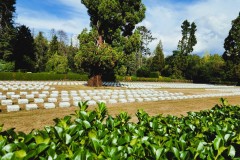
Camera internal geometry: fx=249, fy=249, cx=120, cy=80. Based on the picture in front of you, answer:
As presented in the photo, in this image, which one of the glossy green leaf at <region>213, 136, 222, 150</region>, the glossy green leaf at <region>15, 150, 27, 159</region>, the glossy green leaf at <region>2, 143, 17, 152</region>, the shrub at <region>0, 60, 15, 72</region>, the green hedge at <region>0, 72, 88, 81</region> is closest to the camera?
the glossy green leaf at <region>15, 150, 27, 159</region>

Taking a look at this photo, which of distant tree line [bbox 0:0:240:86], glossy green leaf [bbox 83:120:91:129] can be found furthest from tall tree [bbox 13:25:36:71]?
glossy green leaf [bbox 83:120:91:129]

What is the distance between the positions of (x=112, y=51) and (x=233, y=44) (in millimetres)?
41711

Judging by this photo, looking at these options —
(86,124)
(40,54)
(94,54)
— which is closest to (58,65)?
(40,54)

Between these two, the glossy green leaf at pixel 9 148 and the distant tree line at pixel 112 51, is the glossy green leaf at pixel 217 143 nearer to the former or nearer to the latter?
the glossy green leaf at pixel 9 148

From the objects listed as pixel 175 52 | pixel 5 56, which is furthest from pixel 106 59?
Result: pixel 175 52

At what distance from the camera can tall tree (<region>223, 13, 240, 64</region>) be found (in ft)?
195

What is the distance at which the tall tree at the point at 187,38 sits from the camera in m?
76.8

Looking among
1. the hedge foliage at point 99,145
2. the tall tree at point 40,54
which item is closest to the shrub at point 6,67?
the tall tree at point 40,54

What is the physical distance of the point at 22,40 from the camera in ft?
193

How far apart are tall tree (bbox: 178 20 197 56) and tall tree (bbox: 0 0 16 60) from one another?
156ft

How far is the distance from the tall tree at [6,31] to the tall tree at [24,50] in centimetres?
151

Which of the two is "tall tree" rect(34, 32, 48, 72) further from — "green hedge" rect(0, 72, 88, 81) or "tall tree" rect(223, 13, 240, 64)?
"tall tree" rect(223, 13, 240, 64)

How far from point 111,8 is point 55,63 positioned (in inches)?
1182

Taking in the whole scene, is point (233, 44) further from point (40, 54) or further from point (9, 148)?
point (9, 148)
